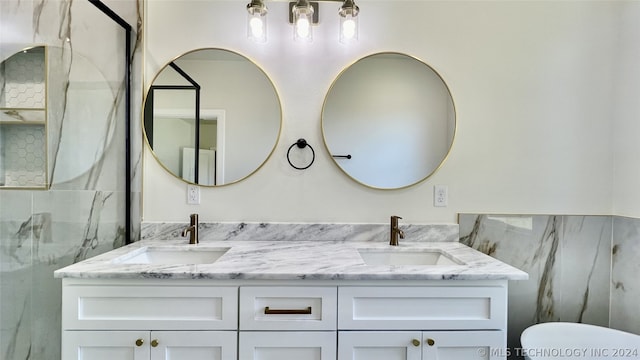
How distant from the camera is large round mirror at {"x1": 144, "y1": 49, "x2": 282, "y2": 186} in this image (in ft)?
5.94

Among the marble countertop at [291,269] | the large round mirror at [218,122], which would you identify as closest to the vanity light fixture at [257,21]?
the large round mirror at [218,122]

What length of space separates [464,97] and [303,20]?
968 mm

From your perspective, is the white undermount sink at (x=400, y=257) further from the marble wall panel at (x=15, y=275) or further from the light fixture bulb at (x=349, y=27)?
the marble wall panel at (x=15, y=275)

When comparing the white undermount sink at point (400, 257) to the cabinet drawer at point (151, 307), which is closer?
the cabinet drawer at point (151, 307)

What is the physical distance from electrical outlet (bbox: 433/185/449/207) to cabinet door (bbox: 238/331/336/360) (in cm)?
96

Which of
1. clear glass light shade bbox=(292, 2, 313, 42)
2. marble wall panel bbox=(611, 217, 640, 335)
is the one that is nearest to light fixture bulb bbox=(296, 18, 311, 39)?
clear glass light shade bbox=(292, 2, 313, 42)

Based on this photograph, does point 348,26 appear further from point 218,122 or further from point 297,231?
point 297,231

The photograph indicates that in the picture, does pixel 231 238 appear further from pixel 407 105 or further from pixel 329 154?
pixel 407 105

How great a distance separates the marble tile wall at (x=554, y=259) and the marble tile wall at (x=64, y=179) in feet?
6.19

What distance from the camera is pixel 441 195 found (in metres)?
1.85

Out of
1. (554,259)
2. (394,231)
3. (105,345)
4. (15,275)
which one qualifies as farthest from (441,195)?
(15,275)

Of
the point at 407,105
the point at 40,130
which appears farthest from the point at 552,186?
the point at 40,130

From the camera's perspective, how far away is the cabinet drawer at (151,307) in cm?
125

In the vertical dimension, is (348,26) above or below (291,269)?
above
